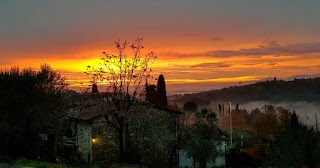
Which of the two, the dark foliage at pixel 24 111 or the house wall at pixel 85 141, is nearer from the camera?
the dark foliage at pixel 24 111

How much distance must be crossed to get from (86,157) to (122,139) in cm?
995

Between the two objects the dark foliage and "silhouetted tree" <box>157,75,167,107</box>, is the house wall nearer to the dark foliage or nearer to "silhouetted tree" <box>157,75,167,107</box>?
the dark foliage

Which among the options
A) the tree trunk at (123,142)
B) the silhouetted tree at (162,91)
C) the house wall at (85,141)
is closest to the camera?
the tree trunk at (123,142)

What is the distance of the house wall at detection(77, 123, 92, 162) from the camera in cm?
3744

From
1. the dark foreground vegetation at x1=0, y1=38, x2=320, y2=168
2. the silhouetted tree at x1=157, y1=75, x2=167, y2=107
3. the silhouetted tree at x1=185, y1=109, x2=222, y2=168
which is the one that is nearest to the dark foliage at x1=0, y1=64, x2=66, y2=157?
the dark foreground vegetation at x1=0, y1=38, x2=320, y2=168

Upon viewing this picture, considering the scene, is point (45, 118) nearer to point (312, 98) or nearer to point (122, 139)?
point (122, 139)

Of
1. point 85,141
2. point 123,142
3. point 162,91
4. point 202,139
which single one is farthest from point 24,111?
point 162,91

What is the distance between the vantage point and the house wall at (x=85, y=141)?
3744cm

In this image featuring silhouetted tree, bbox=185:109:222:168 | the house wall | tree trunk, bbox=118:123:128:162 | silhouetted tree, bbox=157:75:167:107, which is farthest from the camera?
silhouetted tree, bbox=157:75:167:107

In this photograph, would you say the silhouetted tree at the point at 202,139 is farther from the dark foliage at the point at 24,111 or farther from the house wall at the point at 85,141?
the dark foliage at the point at 24,111

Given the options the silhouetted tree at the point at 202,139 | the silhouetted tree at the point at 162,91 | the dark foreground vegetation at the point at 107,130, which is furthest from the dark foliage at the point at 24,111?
the silhouetted tree at the point at 162,91

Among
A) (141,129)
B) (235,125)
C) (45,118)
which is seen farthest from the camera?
(235,125)

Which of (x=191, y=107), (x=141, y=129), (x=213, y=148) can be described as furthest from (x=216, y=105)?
(x=141, y=129)

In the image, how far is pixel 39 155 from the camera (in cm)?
2588
